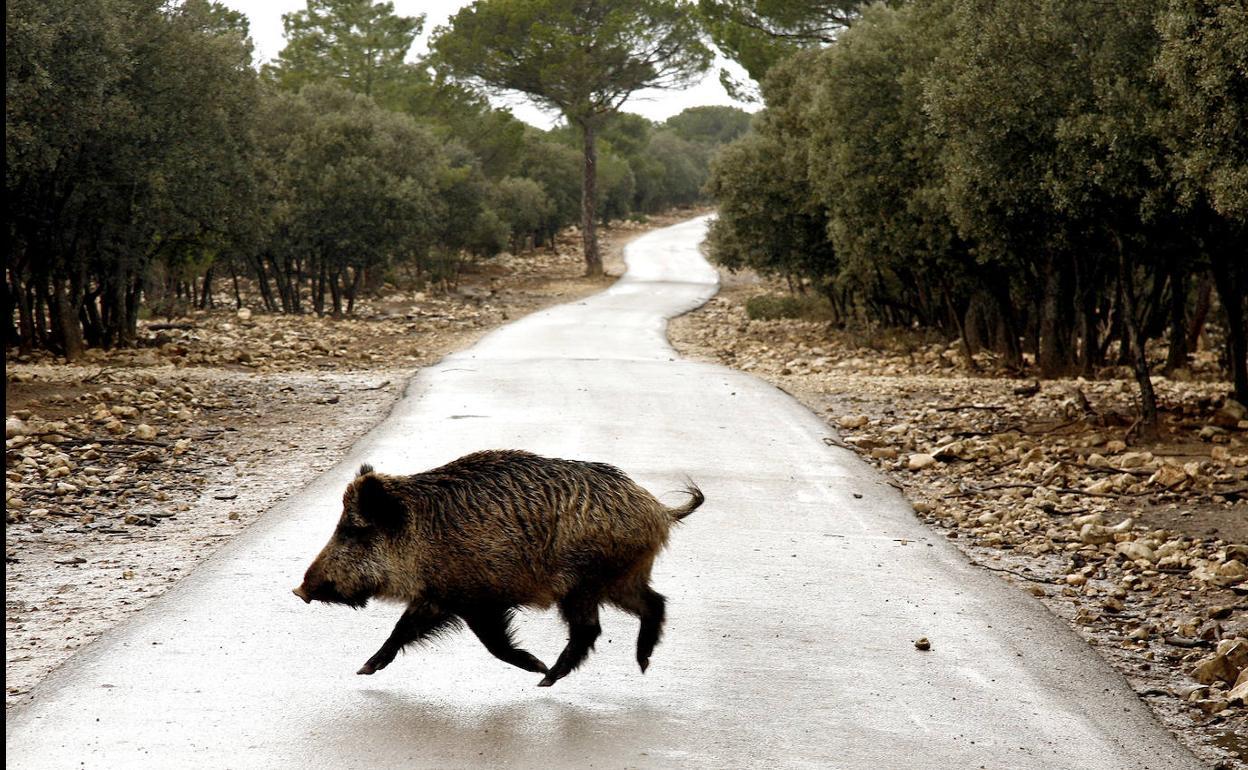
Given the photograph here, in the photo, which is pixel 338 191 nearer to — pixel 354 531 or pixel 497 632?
pixel 354 531

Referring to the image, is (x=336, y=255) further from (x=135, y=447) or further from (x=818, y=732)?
(x=818, y=732)

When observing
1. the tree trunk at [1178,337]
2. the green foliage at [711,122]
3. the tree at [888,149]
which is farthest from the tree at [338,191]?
the green foliage at [711,122]

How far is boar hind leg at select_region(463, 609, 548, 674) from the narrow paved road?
0.92 feet

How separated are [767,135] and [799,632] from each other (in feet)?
96.0

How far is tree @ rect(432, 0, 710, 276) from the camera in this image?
5716cm

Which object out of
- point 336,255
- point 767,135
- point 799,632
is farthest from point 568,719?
point 336,255

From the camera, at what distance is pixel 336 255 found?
135 feet

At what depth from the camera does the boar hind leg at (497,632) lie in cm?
612

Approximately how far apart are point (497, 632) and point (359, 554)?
0.76 meters

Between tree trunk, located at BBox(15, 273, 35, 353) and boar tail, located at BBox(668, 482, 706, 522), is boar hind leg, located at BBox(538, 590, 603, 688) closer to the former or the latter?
boar tail, located at BBox(668, 482, 706, 522)

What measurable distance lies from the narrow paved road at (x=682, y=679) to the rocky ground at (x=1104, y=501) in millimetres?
406

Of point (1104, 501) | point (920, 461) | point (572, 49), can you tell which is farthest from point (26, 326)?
point (572, 49)

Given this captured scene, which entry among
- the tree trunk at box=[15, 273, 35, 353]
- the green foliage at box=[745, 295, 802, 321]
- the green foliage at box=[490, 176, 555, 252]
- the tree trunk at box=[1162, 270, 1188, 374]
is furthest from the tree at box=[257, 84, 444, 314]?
the tree trunk at box=[1162, 270, 1188, 374]

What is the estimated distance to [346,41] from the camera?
71.0 m
